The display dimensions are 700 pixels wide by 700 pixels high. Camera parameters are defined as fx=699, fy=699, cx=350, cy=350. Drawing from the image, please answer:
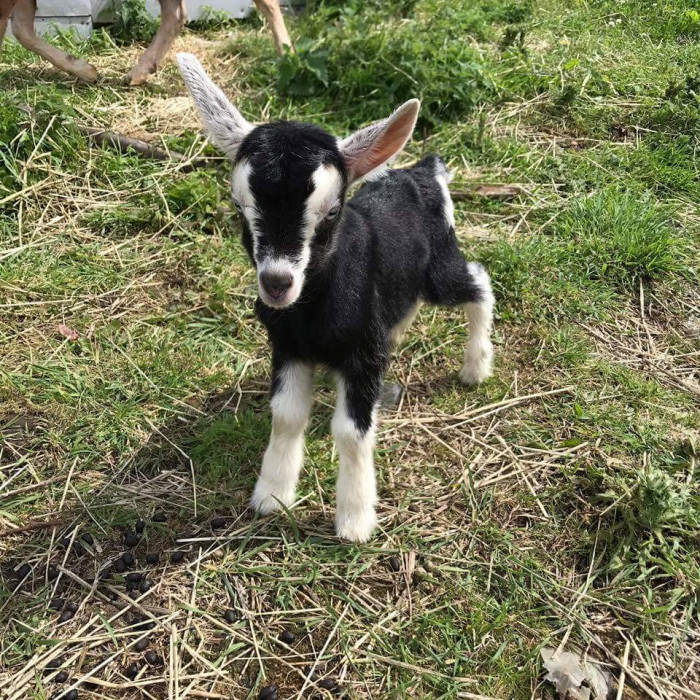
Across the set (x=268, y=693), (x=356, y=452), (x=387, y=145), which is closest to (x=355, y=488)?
(x=356, y=452)

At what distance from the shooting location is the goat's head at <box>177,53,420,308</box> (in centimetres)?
234

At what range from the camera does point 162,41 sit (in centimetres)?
574

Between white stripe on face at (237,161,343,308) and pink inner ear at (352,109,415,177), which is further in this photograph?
pink inner ear at (352,109,415,177)

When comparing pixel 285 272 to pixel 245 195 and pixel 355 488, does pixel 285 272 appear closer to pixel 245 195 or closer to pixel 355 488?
pixel 245 195

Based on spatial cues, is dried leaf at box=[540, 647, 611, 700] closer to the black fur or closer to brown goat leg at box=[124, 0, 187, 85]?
the black fur

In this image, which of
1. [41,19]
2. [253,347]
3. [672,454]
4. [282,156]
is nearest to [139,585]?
[253,347]

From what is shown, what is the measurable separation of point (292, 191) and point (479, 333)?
1.62 m

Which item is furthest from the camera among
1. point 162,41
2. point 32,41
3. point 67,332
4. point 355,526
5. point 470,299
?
point 162,41

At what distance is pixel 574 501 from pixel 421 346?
1.25m

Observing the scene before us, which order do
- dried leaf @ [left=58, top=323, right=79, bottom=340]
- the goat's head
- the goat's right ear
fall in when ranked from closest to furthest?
the goat's head < the goat's right ear < dried leaf @ [left=58, top=323, right=79, bottom=340]

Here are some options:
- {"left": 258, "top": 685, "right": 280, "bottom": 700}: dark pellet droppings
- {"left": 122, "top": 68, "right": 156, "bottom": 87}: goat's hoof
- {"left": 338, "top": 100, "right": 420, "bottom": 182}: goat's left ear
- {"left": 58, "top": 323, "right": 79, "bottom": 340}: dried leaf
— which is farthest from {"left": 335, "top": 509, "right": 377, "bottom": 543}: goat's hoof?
{"left": 122, "top": 68, "right": 156, "bottom": 87}: goat's hoof

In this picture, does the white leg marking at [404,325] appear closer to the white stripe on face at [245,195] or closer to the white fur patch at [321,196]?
the white fur patch at [321,196]

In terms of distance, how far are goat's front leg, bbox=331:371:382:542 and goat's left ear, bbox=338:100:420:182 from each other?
0.83 m

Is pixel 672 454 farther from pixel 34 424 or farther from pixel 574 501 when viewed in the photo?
pixel 34 424
